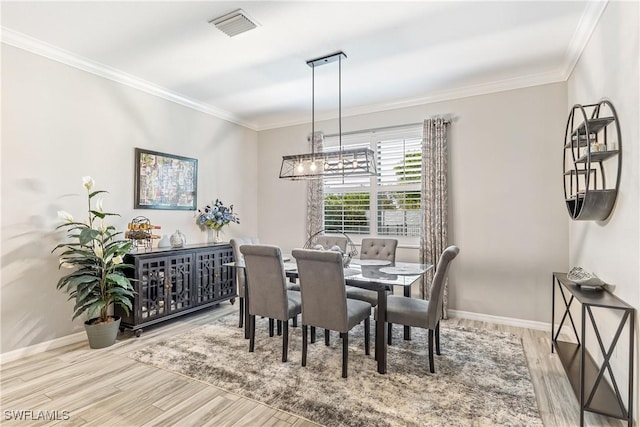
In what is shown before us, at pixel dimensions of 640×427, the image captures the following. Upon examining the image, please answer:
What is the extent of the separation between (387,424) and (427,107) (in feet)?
12.7

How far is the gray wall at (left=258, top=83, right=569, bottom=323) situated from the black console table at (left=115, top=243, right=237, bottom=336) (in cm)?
260

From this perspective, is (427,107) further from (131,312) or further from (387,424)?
(131,312)

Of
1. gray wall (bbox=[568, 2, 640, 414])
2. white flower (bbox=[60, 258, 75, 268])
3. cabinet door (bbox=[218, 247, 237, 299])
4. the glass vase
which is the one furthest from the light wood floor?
the glass vase

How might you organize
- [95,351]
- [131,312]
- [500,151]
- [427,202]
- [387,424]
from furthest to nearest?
[427,202] < [500,151] < [131,312] < [95,351] < [387,424]

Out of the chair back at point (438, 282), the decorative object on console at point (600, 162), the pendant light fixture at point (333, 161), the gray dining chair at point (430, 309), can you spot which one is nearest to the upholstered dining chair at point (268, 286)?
the gray dining chair at point (430, 309)

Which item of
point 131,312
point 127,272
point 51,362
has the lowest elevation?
point 51,362

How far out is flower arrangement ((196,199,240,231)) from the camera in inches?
191

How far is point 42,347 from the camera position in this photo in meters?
3.24

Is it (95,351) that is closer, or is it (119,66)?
(95,351)

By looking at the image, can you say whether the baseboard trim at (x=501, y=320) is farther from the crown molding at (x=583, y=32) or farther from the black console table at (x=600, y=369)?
the crown molding at (x=583, y=32)

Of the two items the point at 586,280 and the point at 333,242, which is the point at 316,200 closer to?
the point at 333,242

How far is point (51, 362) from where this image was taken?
3.02 m

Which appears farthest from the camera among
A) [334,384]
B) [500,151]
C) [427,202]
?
[427,202]

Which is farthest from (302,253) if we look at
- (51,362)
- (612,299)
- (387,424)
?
(51,362)
